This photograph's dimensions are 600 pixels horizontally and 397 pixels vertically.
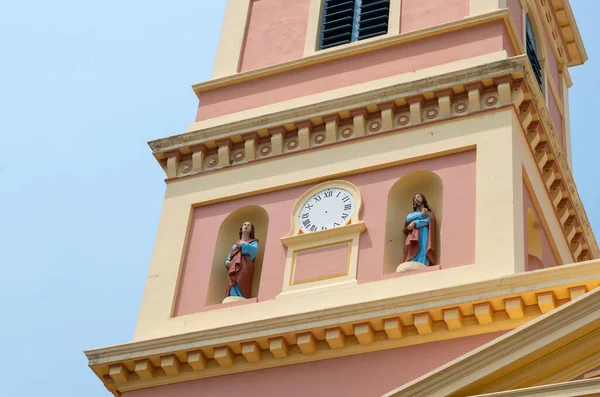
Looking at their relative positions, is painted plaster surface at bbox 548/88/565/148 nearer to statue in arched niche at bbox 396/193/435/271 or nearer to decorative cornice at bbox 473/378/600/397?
statue in arched niche at bbox 396/193/435/271

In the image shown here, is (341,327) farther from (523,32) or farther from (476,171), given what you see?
(523,32)

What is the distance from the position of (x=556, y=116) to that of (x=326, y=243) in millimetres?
7349

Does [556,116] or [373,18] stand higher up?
[556,116]

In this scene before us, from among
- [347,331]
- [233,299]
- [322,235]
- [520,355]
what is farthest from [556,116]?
[520,355]

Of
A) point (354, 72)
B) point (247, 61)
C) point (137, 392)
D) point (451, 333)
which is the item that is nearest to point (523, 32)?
point (354, 72)

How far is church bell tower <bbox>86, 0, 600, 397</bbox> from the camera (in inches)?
763

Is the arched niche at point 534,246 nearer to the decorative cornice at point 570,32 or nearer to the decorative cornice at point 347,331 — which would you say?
the decorative cornice at point 347,331

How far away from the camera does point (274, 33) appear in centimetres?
2528

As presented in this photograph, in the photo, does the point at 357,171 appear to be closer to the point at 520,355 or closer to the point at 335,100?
the point at 335,100

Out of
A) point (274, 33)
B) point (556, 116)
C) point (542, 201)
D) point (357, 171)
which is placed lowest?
point (357, 171)

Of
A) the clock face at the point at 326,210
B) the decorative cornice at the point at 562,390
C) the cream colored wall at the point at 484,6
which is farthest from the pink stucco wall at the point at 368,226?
the decorative cornice at the point at 562,390

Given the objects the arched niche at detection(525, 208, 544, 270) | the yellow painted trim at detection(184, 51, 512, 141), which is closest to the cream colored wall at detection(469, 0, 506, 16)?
the yellow painted trim at detection(184, 51, 512, 141)

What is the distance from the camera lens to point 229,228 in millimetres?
22688

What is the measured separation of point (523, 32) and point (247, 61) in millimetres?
4878
